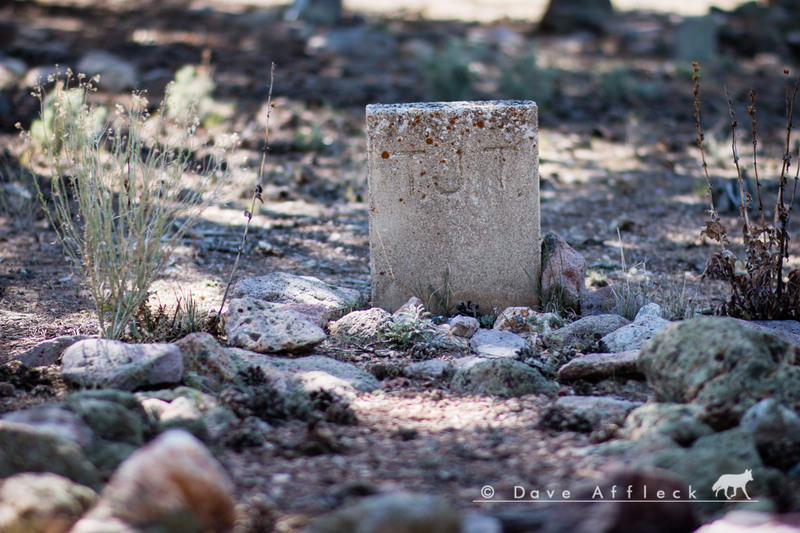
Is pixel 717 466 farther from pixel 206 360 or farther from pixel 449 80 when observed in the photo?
pixel 449 80

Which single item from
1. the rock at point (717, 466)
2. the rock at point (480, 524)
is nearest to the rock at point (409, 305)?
the rock at point (717, 466)

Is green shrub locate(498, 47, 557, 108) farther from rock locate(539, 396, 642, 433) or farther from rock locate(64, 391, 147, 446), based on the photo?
rock locate(64, 391, 147, 446)

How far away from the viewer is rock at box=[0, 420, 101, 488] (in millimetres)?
2496

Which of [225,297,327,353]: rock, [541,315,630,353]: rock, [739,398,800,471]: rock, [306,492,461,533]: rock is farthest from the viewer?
[541,315,630,353]: rock

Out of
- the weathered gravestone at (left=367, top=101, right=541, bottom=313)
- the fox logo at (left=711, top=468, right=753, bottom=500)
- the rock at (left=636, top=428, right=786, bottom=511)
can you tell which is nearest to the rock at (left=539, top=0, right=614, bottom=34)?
the weathered gravestone at (left=367, top=101, right=541, bottom=313)

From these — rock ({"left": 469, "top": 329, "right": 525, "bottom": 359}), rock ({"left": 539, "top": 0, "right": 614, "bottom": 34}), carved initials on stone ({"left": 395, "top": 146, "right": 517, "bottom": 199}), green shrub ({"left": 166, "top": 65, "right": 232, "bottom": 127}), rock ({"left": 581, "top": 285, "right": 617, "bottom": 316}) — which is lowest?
rock ({"left": 469, "top": 329, "right": 525, "bottom": 359})

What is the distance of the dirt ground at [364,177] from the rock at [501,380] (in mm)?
105

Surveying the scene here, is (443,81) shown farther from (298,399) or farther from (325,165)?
(298,399)

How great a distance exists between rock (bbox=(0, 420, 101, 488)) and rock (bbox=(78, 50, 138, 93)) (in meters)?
8.39

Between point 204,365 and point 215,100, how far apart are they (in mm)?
7590

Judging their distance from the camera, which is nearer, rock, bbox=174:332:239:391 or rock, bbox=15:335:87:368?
rock, bbox=174:332:239:391

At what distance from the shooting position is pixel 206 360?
365 centimetres

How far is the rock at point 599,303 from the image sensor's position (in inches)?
189

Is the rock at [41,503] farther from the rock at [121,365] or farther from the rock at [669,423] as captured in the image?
the rock at [669,423]
